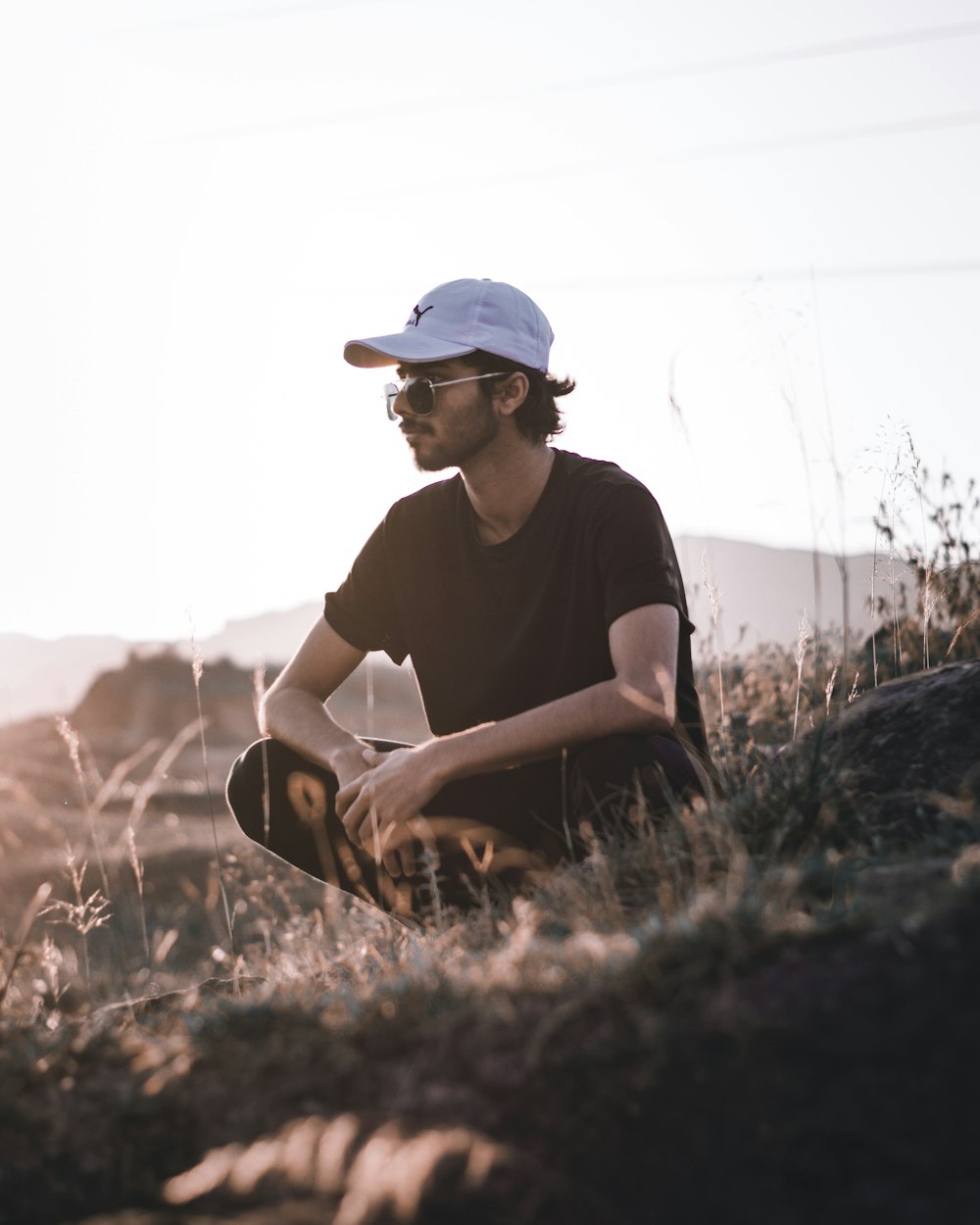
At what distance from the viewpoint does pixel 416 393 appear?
3.34 metres

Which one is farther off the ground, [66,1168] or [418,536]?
[418,536]

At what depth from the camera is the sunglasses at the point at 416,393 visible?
10.9 feet

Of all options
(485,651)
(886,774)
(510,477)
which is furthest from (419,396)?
(886,774)

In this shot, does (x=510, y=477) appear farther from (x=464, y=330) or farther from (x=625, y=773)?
(x=625, y=773)

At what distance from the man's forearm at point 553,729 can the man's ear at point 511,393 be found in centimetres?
103

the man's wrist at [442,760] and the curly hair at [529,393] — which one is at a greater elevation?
the curly hair at [529,393]

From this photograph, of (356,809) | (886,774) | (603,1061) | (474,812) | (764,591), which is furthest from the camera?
(764,591)

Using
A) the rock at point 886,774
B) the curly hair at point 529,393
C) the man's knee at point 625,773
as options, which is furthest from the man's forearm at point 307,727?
the rock at point 886,774

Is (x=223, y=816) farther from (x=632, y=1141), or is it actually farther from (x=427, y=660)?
(x=632, y=1141)

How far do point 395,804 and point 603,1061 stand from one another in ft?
4.55

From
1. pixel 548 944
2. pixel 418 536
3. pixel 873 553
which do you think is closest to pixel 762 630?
pixel 873 553

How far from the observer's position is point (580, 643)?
3156mm

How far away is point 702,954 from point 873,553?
266 centimetres

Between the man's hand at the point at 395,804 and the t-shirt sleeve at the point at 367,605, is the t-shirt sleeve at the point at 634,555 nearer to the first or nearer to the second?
the man's hand at the point at 395,804
